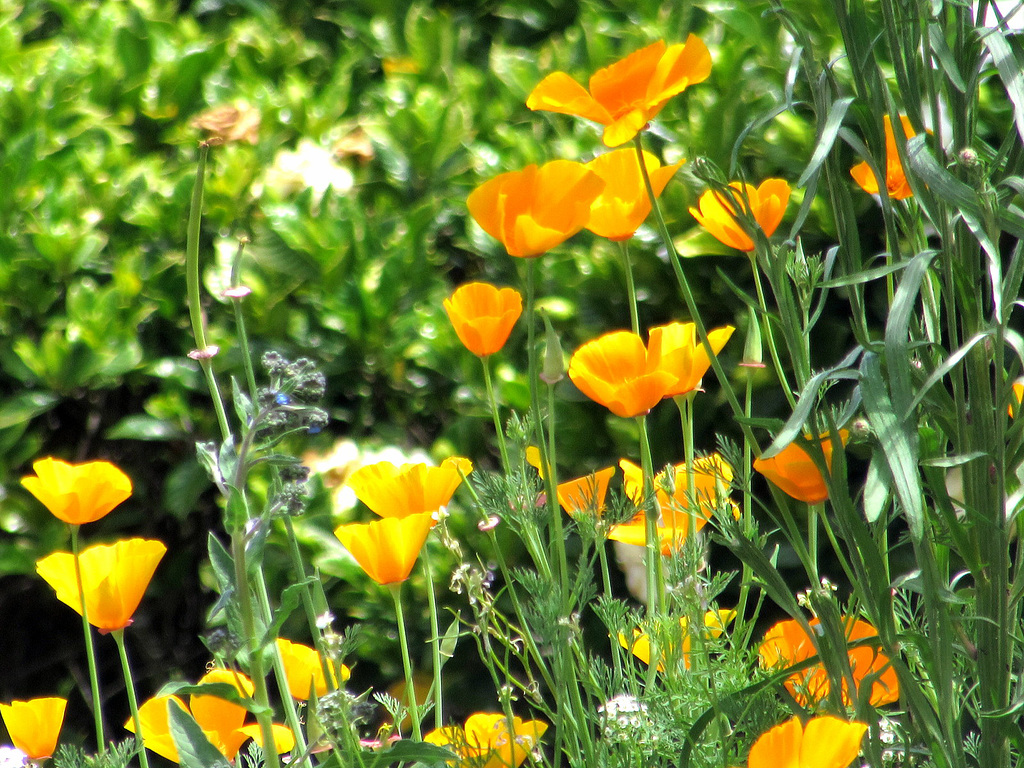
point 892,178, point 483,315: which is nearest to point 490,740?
point 483,315

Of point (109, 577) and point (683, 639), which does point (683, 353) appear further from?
point (109, 577)

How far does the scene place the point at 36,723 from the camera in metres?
0.95

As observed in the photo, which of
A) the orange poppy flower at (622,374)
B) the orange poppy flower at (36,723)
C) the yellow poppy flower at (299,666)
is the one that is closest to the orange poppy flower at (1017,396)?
the orange poppy flower at (622,374)

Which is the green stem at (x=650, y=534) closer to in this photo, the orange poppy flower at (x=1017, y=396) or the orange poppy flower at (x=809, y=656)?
the orange poppy flower at (x=809, y=656)

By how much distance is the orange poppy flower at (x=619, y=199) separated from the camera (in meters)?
1.02

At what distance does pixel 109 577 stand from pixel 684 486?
0.53 m

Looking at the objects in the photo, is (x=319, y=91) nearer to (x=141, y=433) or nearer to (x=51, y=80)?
(x=51, y=80)

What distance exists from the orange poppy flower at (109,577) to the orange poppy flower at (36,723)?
0.09 m

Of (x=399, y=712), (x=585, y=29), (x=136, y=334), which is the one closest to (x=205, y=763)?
(x=399, y=712)

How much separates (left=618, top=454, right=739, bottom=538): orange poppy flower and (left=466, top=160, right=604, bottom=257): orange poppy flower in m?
0.23

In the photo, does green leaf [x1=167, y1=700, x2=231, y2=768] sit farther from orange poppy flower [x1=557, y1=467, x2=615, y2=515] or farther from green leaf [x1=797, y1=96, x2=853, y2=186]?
green leaf [x1=797, y1=96, x2=853, y2=186]

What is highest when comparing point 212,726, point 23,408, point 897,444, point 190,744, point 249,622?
point 897,444

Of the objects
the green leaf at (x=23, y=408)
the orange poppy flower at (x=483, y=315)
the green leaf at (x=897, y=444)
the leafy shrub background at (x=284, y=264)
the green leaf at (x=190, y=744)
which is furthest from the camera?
the green leaf at (x=23, y=408)

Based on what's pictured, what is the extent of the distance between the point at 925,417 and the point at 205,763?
64cm
